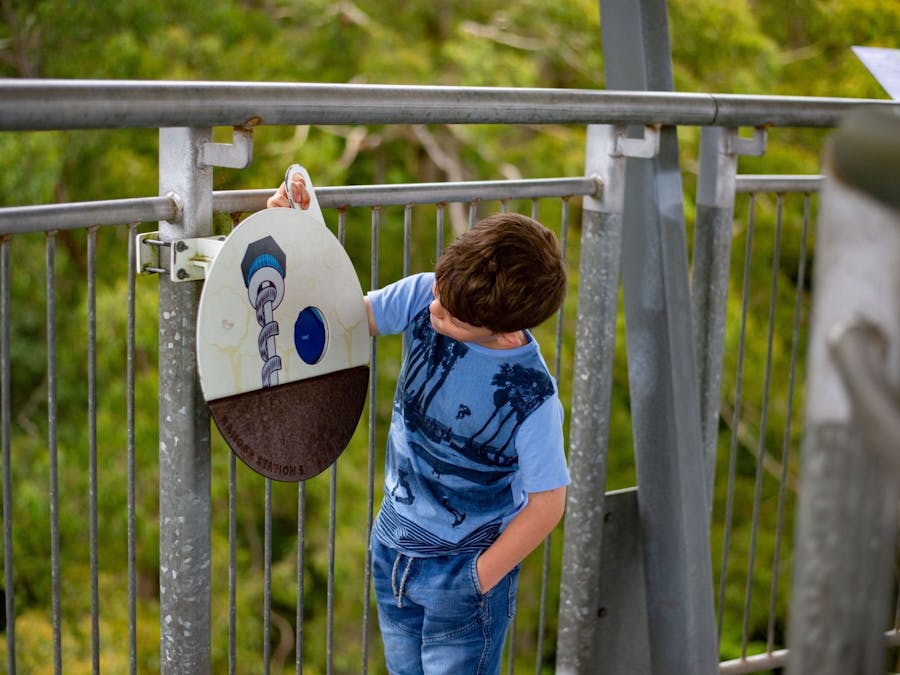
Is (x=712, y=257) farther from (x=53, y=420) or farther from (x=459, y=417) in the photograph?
(x=53, y=420)

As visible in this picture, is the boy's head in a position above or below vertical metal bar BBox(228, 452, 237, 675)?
above

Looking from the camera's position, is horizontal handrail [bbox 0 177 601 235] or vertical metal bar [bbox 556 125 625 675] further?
vertical metal bar [bbox 556 125 625 675]

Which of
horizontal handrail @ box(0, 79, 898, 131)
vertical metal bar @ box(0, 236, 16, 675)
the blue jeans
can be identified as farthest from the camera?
the blue jeans

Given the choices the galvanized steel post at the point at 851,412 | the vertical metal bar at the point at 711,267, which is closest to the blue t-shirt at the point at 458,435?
the vertical metal bar at the point at 711,267

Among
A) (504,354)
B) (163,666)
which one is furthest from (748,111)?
(163,666)

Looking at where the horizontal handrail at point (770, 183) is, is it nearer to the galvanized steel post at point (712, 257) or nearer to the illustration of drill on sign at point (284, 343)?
the galvanized steel post at point (712, 257)

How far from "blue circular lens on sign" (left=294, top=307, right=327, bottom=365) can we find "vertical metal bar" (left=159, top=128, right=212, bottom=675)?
16cm

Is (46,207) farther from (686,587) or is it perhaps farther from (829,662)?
(686,587)

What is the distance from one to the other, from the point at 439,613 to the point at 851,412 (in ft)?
4.28

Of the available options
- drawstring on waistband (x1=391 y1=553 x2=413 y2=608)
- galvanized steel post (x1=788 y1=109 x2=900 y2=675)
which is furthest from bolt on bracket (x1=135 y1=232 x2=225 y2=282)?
galvanized steel post (x1=788 y1=109 x2=900 y2=675)

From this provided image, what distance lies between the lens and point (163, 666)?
78.0 inches

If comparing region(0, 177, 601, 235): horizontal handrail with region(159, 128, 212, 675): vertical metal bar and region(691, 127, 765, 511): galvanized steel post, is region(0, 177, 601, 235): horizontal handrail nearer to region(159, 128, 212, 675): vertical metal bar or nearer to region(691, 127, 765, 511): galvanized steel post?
region(159, 128, 212, 675): vertical metal bar

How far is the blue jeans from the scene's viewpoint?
6.64 ft

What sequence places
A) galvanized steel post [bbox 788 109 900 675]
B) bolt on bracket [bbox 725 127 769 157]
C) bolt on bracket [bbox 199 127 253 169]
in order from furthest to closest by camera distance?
1. bolt on bracket [bbox 725 127 769 157]
2. bolt on bracket [bbox 199 127 253 169]
3. galvanized steel post [bbox 788 109 900 675]
